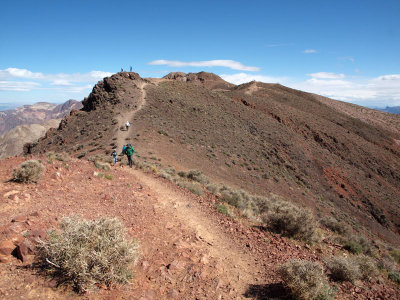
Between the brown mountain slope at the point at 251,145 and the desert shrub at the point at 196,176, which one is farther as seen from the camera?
the brown mountain slope at the point at 251,145

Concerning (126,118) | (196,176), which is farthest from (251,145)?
(196,176)

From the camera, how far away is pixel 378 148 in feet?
149

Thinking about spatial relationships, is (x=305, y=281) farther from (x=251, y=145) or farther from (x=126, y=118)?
(x=251, y=145)

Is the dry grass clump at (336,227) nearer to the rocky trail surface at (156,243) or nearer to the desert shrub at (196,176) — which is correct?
the rocky trail surface at (156,243)

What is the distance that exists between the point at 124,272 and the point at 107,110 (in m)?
28.9

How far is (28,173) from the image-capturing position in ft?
24.3

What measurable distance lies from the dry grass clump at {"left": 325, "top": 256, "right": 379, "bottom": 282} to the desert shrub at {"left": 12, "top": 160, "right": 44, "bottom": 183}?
886cm

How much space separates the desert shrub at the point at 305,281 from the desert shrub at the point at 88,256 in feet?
9.54

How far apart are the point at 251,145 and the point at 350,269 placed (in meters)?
26.6

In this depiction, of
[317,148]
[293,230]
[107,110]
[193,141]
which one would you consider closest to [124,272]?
[293,230]

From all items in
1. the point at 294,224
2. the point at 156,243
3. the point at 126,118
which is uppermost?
the point at 126,118

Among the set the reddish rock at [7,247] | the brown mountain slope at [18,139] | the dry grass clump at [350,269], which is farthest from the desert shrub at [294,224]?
the brown mountain slope at [18,139]

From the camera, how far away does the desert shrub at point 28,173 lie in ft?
24.1

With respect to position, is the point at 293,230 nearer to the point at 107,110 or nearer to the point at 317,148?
the point at 107,110
